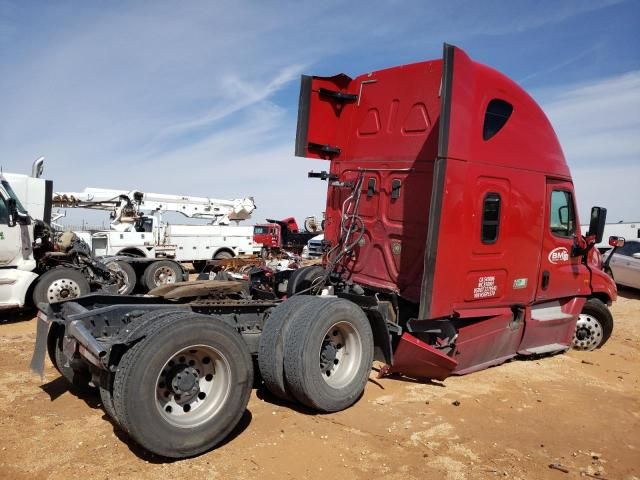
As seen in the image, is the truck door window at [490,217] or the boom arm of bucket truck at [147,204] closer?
the truck door window at [490,217]

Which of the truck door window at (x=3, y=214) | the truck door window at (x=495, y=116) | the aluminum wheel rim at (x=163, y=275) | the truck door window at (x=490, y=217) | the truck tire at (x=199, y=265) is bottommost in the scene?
the truck tire at (x=199, y=265)

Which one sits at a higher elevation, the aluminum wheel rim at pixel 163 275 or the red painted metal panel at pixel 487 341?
the red painted metal panel at pixel 487 341

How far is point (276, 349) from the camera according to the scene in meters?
4.43

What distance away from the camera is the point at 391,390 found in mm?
5277

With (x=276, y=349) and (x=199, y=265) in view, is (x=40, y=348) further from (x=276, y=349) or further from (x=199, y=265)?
(x=199, y=265)

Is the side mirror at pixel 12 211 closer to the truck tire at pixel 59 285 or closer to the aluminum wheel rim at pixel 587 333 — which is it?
the truck tire at pixel 59 285

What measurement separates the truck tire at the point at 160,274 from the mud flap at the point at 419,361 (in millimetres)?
8815

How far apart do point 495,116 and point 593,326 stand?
405 centimetres

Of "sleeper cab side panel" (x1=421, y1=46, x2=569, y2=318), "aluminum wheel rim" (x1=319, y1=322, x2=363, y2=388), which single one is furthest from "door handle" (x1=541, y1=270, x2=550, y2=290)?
"aluminum wheel rim" (x1=319, y1=322, x2=363, y2=388)

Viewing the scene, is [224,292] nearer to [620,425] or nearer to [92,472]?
[92,472]

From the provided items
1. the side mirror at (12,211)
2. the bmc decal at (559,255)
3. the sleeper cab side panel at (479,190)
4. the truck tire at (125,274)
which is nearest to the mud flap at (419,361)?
the sleeper cab side panel at (479,190)

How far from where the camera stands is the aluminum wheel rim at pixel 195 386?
12.1 ft

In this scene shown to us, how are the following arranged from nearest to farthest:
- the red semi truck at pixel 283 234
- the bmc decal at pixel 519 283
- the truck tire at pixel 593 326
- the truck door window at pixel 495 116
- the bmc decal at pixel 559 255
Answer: the truck door window at pixel 495 116
the bmc decal at pixel 519 283
the bmc decal at pixel 559 255
the truck tire at pixel 593 326
the red semi truck at pixel 283 234

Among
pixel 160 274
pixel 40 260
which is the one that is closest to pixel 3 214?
pixel 40 260
